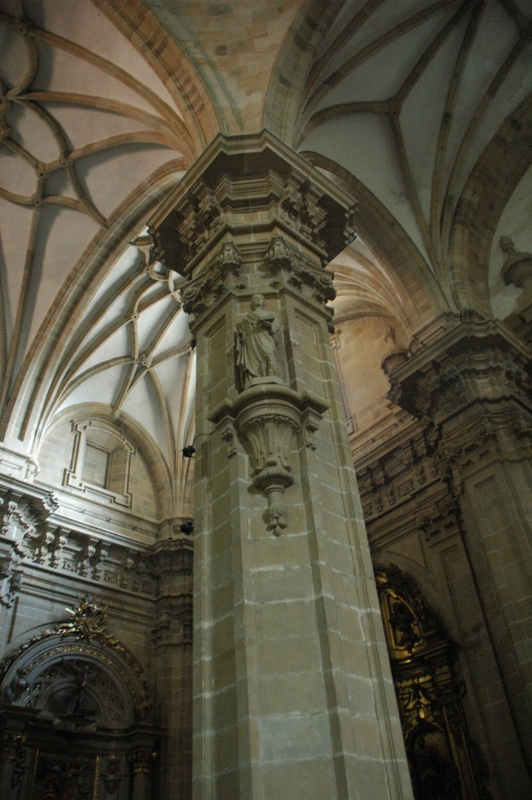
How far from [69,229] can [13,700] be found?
8.73 m

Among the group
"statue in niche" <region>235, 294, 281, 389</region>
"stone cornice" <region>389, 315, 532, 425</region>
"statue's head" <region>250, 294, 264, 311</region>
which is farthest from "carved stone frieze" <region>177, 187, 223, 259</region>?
"stone cornice" <region>389, 315, 532, 425</region>

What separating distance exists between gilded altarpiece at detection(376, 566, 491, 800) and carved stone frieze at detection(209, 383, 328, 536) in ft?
20.0

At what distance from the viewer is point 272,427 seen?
5051mm

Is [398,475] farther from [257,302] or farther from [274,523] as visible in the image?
[274,523]

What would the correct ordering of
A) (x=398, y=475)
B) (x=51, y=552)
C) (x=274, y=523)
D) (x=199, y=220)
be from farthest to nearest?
(x=51, y=552) < (x=398, y=475) < (x=199, y=220) < (x=274, y=523)

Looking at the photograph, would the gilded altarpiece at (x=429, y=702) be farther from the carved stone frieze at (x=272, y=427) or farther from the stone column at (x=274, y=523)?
the carved stone frieze at (x=272, y=427)

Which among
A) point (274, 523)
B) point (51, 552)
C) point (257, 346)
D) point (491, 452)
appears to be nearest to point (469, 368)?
point (491, 452)

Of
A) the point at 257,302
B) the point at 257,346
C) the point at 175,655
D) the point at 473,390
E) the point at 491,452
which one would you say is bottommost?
the point at 257,346

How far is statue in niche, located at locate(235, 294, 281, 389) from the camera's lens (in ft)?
17.7

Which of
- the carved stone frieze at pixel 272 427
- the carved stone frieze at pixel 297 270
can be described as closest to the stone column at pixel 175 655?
the carved stone frieze at pixel 297 270

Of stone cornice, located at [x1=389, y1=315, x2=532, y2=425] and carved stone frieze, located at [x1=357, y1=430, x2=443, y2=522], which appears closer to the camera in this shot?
stone cornice, located at [x1=389, y1=315, x2=532, y2=425]

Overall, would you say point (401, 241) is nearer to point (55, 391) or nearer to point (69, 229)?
point (69, 229)

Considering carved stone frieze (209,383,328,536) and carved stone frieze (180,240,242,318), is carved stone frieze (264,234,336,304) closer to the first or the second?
carved stone frieze (180,240,242,318)

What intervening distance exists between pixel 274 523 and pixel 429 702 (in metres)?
6.74
